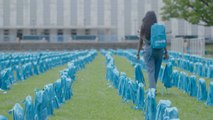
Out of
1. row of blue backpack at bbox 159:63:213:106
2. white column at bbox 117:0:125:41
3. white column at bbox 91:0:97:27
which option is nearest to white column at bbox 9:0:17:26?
white column at bbox 91:0:97:27

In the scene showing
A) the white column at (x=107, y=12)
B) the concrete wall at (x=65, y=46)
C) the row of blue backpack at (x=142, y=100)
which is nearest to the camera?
the row of blue backpack at (x=142, y=100)

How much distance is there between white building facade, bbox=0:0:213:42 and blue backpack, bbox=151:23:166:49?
55373 mm

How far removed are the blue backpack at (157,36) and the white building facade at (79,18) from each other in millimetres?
55373

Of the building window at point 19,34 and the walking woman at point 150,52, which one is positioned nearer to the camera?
the walking woman at point 150,52

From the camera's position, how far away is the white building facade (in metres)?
67.8

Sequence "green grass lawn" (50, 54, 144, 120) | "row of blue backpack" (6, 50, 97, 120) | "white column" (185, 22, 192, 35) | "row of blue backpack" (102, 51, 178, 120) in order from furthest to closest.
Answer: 1. "white column" (185, 22, 192, 35)
2. "green grass lawn" (50, 54, 144, 120)
3. "row of blue backpack" (6, 50, 97, 120)
4. "row of blue backpack" (102, 51, 178, 120)

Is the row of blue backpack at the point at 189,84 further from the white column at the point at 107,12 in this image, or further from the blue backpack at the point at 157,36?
the white column at the point at 107,12

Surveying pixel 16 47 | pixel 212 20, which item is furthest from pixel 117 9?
pixel 212 20

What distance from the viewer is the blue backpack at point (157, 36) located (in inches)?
455

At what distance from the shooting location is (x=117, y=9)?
69.5 m

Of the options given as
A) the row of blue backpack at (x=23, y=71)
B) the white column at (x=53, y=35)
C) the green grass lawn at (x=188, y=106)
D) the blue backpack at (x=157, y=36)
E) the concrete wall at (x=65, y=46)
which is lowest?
the green grass lawn at (x=188, y=106)

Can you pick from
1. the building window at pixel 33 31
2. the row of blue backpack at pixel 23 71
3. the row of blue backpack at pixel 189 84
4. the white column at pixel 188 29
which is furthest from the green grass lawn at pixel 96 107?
the white column at pixel 188 29

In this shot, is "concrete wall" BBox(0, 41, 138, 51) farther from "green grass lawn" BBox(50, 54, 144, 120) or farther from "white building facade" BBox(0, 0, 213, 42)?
"green grass lawn" BBox(50, 54, 144, 120)

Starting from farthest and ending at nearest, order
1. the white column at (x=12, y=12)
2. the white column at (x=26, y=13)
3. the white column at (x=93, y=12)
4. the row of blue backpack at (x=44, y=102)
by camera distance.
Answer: the white column at (x=93, y=12) → the white column at (x=26, y=13) → the white column at (x=12, y=12) → the row of blue backpack at (x=44, y=102)
